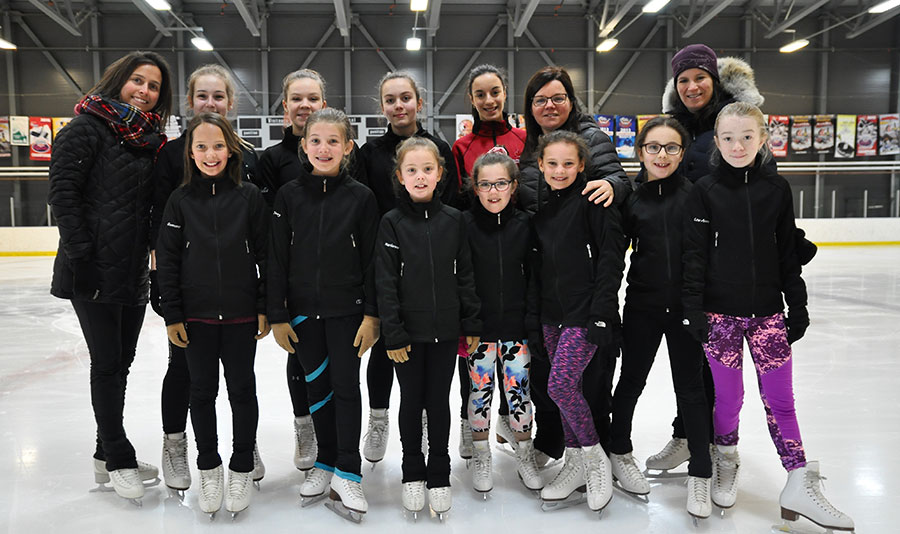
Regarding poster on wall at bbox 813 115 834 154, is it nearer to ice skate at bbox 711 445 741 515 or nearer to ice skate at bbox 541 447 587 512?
ice skate at bbox 711 445 741 515

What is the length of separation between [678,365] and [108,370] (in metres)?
1.95

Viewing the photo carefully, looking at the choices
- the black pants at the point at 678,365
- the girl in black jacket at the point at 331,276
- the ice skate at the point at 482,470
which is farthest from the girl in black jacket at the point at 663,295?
the girl in black jacket at the point at 331,276

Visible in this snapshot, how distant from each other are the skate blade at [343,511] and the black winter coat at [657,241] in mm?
1143

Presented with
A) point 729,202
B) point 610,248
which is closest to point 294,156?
point 610,248

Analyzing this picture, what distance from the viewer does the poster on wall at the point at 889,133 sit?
1307 cm

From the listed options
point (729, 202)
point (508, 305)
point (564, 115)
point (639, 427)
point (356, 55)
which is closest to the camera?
point (729, 202)

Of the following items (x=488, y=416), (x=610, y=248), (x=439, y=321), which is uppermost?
(x=610, y=248)

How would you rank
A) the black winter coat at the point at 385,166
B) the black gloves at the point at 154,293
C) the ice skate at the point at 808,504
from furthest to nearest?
1. the black winter coat at the point at 385,166
2. the black gloves at the point at 154,293
3. the ice skate at the point at 808,504

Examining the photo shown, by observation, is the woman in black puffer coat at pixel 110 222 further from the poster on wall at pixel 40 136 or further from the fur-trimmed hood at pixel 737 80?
the poster on wall at pixel 40 136

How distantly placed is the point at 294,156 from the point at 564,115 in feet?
3.42

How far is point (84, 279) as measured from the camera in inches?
80.8

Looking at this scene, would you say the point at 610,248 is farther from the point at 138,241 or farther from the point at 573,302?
the point at 138,241

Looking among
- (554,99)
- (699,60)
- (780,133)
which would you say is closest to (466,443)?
(554,99)

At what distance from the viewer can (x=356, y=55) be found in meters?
13.2
